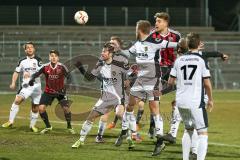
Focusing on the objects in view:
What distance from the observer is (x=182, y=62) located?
10094mm

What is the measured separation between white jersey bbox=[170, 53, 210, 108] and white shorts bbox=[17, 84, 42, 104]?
7471 millimetres

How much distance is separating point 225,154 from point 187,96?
92.3 inches

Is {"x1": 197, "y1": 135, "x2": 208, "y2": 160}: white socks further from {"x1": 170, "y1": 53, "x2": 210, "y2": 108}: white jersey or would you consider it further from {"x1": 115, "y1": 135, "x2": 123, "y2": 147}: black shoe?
{"x1": 115, "y1": 135, "x2": 123, "y2": 147}: black shoe

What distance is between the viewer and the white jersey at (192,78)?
9992 millimetres

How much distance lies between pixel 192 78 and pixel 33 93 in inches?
307

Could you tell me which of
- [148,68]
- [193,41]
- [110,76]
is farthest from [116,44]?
[193,41]

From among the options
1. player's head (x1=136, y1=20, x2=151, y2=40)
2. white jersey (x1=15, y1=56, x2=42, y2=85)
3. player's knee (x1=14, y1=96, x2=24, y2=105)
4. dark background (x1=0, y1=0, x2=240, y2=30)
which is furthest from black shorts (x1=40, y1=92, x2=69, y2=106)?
dark background (x1=0, y1=0, x2=240, y2=30)

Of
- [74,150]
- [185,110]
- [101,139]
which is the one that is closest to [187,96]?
[185,110]

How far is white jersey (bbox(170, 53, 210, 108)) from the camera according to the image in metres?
9.99

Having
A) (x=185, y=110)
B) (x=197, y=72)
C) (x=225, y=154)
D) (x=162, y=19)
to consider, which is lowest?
(x=225, y=154)

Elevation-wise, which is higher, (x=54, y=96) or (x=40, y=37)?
(x=40, y=37)

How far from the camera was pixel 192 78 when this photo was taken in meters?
10.0

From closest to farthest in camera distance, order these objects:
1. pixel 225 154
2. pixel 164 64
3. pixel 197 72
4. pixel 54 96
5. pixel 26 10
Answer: pixel 197 72
pixel 225 154
pixel 164 64
pixel 54 96
pixel 26 10

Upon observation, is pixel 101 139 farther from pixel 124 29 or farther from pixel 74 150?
pixel 124 29
